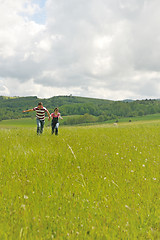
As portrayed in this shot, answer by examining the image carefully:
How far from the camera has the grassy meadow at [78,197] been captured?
3.22 m

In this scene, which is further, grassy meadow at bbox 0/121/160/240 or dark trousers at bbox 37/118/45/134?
dark trousers at bbox 37/118/45/134

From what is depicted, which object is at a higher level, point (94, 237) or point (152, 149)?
point (152, 149)

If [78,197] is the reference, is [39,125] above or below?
above

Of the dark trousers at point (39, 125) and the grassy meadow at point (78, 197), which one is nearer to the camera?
the grassy meadow at point (78, 197)

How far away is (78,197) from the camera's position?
4094 millimetres

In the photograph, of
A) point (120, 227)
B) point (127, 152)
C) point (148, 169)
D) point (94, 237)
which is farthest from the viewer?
point (127, 152)

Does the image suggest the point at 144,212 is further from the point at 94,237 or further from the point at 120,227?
the point at 94,237

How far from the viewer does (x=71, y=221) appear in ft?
11.1

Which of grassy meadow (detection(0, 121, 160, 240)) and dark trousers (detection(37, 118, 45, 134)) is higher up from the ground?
dark trousers (detection(37, 118, 45, 134))

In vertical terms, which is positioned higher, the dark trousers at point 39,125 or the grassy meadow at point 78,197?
the dark trousers at point 39,125

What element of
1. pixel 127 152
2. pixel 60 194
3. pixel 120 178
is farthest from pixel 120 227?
pixel 127 152

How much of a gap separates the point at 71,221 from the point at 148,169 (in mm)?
3328

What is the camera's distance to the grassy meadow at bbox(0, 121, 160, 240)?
3.22 meters

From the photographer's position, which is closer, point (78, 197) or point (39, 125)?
point (78, 197)
